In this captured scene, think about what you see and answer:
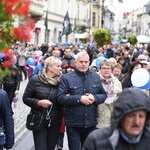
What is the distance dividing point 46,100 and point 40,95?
141 mm

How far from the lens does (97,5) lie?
99.3 m

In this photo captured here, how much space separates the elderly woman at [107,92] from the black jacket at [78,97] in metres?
0.28

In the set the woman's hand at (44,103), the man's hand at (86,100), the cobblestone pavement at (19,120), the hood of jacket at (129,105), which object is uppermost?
the hood of jacket at (129,105)

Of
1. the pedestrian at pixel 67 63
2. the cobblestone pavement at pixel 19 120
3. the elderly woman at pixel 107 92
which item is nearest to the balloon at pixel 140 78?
the elderly woman at pixel 107 92

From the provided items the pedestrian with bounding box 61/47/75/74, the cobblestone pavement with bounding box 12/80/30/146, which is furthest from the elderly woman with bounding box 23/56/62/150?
the pedestrian with bounding box 61/47/75/74

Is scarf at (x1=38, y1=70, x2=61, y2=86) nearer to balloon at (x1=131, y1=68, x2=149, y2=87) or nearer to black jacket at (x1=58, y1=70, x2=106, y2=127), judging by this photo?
black jacket at (x1=58, y1=70, x2=106, y2=127)

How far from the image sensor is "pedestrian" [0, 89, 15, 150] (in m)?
5.86

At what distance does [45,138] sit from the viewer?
274 inches

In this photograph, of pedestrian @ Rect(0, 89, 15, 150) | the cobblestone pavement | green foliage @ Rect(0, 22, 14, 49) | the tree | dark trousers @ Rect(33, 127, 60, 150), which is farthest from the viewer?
the tree

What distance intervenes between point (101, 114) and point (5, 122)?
5.21 feet

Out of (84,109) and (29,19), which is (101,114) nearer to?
(84,109)

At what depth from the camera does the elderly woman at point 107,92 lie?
708cm

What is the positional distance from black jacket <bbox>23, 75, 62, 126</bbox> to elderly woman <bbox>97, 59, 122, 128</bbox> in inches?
23.2

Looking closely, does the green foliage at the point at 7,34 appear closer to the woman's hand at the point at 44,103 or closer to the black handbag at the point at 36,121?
the woman's hand at the point at 44,103
